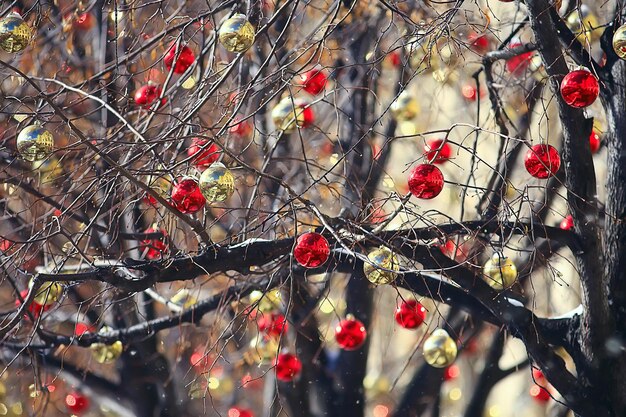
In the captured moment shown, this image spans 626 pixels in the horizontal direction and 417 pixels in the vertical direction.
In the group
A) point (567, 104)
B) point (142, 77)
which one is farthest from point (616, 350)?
point (142, 77)

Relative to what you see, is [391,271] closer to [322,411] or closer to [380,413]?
[322,411]

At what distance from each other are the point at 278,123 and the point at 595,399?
2090mm

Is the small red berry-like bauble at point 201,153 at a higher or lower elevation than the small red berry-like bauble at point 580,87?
lower

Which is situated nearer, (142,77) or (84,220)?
(84,220)

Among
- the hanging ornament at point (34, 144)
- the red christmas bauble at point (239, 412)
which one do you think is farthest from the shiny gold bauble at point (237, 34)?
the red christmas bauble at point (239, 412)

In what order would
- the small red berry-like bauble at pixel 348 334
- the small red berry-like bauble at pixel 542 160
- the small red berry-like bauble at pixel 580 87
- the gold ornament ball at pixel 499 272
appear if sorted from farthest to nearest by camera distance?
the small red berry-like bauble at pixel 348 334 < the gold ornament ball at pixel 499 272 < the small red berry-like bauble at pixel 542 160 < the small red berry-like bauble at pixel 580 87

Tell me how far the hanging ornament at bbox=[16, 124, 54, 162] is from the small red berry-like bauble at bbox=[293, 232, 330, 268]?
1.11 meters

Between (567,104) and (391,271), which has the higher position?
(567,104)

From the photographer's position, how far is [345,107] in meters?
6.16

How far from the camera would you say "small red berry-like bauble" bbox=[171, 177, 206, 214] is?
145 inches

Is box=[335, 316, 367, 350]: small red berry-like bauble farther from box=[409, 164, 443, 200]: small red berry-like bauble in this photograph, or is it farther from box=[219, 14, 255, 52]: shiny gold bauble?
box=[219, 14, 255, 52]: shiny gold bauble

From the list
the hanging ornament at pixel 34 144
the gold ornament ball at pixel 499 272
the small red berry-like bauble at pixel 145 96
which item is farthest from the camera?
the small red berry-like bauble at pixel 145 96

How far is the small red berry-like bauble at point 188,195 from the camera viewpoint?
3686mm

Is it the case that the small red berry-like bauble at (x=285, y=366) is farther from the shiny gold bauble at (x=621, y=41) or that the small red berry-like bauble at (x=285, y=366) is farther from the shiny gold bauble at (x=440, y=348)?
the shiny gold bauble at (x=621, y=41)
